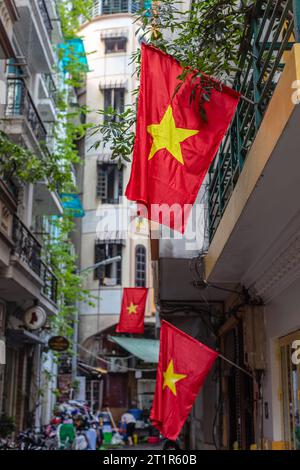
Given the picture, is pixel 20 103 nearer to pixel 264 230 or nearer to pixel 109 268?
pixel 264 230

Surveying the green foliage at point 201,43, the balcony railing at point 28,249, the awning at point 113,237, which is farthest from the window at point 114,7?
the green foliage at point 201,43

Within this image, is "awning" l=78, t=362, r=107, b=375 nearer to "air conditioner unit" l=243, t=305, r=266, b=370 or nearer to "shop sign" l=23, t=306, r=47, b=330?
"shop sign" l=23, t=306, r=47, b=330

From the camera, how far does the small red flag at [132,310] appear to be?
18.7 metres

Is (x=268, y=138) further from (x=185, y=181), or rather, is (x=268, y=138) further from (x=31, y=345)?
(x=31, y=345)

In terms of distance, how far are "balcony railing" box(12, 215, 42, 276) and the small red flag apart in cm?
396

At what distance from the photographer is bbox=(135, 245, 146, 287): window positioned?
95.0ft

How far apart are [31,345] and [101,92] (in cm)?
1675

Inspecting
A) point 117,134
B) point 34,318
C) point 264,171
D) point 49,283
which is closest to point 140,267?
point 49,283

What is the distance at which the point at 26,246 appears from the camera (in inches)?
559

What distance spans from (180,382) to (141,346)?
21147mm
